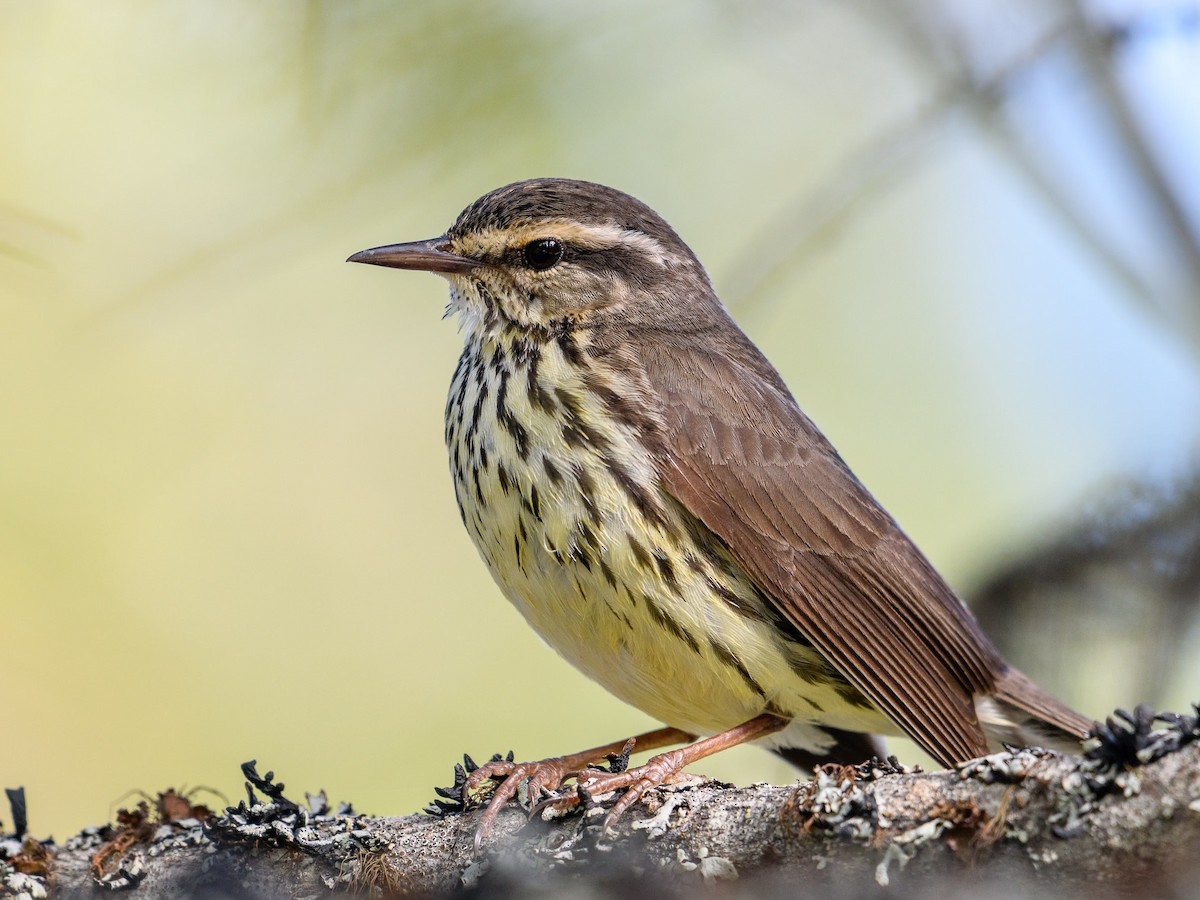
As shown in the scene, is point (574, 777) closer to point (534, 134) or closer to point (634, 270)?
point (634, 270)

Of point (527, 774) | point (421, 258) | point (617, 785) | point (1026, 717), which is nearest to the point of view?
point (617, 785)

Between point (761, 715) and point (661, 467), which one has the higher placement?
point (661, 467)

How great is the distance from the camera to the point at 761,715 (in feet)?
14.3

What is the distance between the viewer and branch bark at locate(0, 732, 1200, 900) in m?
2.31

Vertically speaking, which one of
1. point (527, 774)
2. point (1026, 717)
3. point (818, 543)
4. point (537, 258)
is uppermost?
point (537, 258)

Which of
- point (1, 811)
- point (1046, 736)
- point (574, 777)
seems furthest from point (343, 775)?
point (1046, 736)

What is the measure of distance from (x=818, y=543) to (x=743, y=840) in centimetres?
173

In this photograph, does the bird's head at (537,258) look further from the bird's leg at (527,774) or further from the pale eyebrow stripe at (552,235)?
the bird's leg at (527,774)

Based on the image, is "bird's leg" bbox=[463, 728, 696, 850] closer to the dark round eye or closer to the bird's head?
the bird's head

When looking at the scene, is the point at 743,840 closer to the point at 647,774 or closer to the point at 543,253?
the point at 647,774

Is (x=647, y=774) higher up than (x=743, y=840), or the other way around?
(x=647, y=774)

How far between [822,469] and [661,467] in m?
0.87

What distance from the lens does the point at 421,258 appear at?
184 inches

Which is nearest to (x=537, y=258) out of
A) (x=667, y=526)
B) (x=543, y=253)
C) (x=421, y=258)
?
(x=543, y=253)
